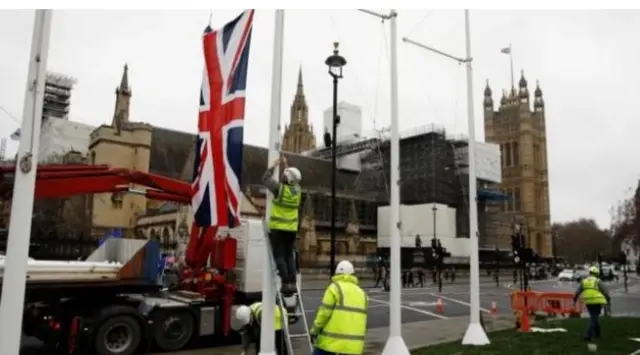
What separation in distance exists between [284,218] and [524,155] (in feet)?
374

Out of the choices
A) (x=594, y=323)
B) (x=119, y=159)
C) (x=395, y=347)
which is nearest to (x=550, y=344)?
(x=594, y=323)

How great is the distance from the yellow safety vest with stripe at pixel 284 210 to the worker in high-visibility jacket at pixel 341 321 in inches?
47.3

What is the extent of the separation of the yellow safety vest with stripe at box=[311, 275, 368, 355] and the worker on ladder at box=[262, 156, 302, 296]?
1117mm

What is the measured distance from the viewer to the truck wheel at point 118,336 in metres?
11.2

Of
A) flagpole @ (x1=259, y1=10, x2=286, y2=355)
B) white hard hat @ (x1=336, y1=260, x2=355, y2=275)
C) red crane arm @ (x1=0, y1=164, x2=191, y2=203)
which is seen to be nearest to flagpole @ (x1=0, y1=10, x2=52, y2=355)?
flagpole @ (x1=259, y1=10, x2=286, y2=355)

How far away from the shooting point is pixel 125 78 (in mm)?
64562

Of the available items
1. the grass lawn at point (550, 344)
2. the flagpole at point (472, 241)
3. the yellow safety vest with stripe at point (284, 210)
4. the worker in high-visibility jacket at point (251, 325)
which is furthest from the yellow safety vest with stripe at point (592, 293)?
the yellow safety vest with stripe at point (284, 210)

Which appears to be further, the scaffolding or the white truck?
the scaffolding

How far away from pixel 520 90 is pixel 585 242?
4421 cm

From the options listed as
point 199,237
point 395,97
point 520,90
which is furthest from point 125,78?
point 520,90

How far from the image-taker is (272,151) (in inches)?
286

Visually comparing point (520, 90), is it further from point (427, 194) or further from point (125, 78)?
point (125, 78)

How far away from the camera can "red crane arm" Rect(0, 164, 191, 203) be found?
11.4 metres

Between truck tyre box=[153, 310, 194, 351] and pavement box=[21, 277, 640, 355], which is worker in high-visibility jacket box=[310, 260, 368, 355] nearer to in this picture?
pavement box=[21, 277, 640, 355]
